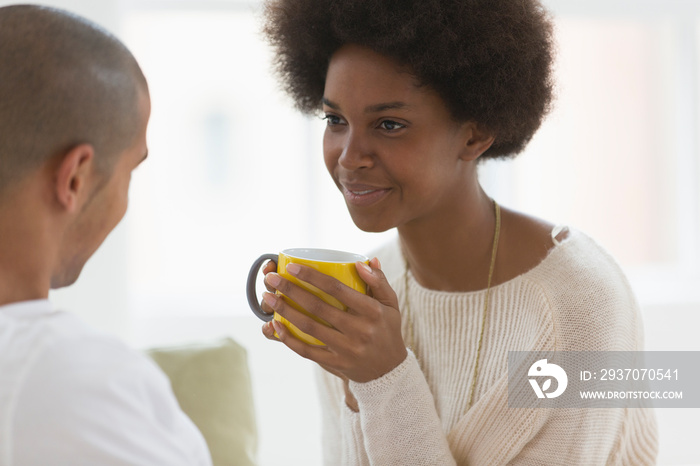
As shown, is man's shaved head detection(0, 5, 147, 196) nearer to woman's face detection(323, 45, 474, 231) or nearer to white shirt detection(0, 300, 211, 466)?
white shirt detection(0, 300, 211, 466)

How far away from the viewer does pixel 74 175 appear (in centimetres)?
83

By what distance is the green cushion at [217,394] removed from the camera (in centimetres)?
172

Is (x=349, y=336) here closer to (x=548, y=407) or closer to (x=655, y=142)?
(x=548, y=407)

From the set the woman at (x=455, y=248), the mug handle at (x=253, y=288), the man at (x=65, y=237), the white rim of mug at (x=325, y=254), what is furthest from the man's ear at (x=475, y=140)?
the man at (x=65, y=237)

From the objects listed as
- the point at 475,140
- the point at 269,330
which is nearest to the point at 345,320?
the point at 269,330

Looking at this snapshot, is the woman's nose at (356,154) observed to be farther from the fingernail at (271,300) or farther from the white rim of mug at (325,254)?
the fingernail at (271,300)

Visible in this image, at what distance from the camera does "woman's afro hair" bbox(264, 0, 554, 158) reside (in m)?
1.35

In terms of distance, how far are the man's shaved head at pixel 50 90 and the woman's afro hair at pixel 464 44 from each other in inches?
24.8

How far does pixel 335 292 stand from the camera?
1.13 meters

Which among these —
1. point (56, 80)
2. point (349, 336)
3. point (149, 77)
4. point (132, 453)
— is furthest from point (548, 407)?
point (149, 77)

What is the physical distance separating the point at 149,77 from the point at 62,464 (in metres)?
2.96

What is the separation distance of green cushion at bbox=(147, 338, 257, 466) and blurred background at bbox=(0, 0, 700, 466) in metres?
1.45

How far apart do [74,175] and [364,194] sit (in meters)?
0.66

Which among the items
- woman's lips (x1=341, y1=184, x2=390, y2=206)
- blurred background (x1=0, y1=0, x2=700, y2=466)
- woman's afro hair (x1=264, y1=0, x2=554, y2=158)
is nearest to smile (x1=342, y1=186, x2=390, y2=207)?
woman's lips (x1=341, y1=184, x2=390, y2=206)
